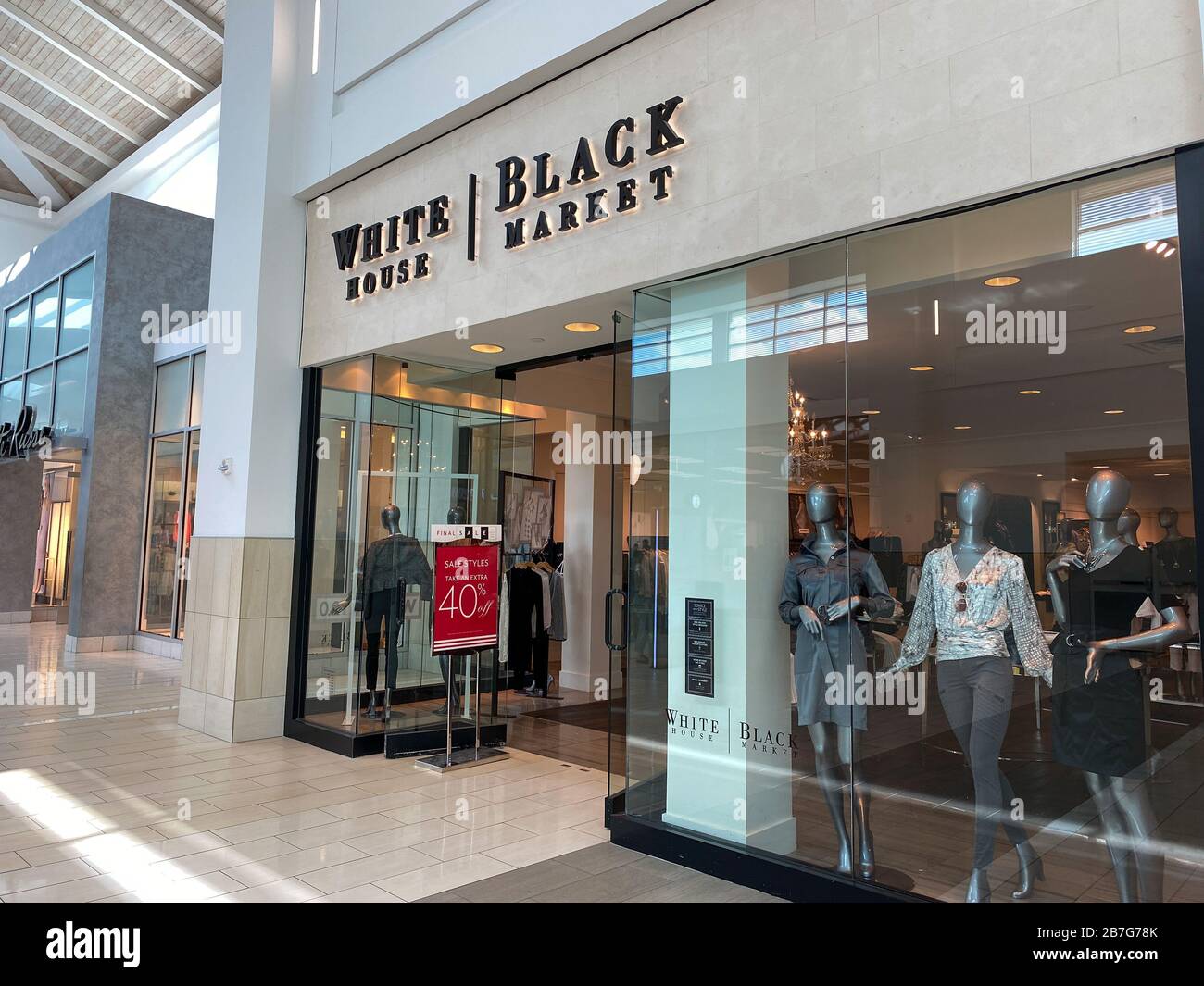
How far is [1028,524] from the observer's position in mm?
2949

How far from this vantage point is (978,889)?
3008 millimetres

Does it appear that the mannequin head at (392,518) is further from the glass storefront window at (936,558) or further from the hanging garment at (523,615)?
the glass storefront window at (936,558)

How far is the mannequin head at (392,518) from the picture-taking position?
6.20m

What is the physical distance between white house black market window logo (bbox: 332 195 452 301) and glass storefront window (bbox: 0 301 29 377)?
1049 centimetres

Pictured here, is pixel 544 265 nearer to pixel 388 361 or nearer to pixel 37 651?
pixel 388 361

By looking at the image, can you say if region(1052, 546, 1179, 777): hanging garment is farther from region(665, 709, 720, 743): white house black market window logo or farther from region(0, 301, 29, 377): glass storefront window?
region(0, 301, 29, 377): glass storefront window

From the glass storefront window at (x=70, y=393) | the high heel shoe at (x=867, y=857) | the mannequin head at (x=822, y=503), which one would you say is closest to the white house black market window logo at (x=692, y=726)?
the high heel shoe at (x=867, y=857)

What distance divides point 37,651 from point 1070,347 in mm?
12421

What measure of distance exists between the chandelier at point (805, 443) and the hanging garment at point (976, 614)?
59 centimetres

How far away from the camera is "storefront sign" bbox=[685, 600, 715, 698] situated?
3.86 m

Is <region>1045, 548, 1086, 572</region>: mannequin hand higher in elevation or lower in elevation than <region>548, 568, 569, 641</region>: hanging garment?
higher

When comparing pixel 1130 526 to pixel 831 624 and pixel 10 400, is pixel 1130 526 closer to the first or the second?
pixel 831 624
